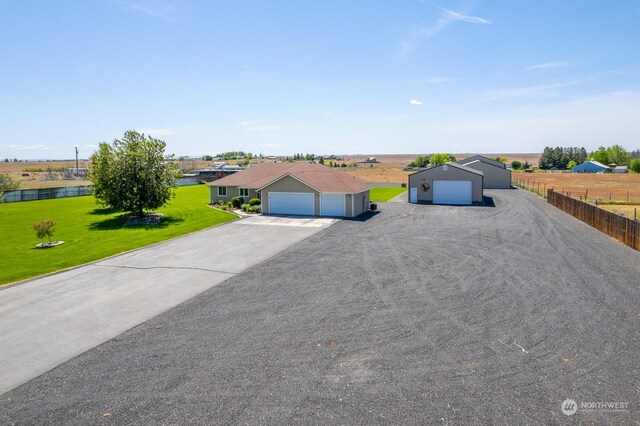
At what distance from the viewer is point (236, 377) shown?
955cm

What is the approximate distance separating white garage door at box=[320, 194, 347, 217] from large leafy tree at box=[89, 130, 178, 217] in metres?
13.7

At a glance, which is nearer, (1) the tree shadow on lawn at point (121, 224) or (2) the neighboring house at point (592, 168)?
(1) the tree shadow on lawn at point (121, 224)

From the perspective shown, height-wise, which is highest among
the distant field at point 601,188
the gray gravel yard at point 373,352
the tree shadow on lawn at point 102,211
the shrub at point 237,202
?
the distant field at point 601,188

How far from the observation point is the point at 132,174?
111ft

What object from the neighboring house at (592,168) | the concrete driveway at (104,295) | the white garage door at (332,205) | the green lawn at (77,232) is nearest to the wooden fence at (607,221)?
the white garage door at (332,205)

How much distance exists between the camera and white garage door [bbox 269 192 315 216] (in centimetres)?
3625

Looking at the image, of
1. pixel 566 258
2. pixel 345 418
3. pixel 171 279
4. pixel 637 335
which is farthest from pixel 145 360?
pixel 566 258

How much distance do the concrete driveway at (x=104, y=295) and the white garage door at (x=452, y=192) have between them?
24.5 m

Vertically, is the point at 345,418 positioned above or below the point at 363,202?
below

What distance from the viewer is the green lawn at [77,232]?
821 inches

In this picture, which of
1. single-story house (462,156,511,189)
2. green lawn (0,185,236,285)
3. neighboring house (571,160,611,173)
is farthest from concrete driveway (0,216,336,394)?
neighboring house (571,160,611,173)

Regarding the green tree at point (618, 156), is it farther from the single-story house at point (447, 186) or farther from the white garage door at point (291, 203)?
the white garage door at point (291, 203)

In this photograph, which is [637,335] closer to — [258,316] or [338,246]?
[258,316]

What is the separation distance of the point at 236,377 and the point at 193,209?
34.1 metres
